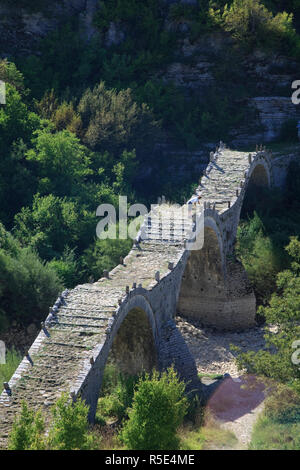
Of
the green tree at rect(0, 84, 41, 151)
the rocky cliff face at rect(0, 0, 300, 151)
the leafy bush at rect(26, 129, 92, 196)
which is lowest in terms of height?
the leafy bush at rect(26, 129, 92, 196)

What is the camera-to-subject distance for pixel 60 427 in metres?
20.5

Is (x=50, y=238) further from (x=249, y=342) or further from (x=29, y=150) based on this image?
(x=249, y=342)

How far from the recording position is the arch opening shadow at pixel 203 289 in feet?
134

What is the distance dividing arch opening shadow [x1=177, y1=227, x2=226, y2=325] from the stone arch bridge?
0.19ft

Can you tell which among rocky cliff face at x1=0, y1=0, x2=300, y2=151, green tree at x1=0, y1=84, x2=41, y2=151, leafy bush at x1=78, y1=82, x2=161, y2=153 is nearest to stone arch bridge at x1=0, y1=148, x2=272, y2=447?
leafy bush at x1=78, y1=82, x2=161, y2=153

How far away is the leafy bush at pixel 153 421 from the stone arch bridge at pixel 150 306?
1.93 m

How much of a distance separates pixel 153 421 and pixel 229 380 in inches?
457

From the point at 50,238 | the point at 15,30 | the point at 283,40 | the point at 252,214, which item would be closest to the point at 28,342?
the point at 50,238

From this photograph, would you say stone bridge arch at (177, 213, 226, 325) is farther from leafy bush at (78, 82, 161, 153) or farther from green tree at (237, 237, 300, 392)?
leafy bush at (78, 82, 161, 153)

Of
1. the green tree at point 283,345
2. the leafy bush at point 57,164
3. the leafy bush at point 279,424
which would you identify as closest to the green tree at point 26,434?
the leafy bush at point 279,424

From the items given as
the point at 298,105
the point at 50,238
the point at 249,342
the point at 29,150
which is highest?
the point at 298,105

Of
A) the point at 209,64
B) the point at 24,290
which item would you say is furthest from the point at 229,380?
the point at 209,64

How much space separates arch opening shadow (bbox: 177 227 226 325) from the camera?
4078cm

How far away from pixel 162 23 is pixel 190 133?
409 inches
